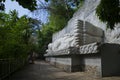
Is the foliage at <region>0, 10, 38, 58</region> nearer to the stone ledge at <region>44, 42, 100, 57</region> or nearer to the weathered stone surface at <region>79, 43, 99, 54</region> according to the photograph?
the stone ledge at <region>44, 42, 100, 57</region>

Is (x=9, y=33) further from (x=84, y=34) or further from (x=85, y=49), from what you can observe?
(x=84, y=34)

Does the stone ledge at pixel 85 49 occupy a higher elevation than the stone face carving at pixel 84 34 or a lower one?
lower

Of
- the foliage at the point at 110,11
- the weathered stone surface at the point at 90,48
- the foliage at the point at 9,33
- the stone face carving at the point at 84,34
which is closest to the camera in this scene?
the foliage at the point at 110,11

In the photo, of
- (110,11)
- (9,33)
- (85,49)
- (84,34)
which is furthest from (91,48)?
(110,11)

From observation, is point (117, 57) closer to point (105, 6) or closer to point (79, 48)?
point (79, 48)

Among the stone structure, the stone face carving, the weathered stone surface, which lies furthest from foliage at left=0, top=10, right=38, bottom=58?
the weathered stone surface

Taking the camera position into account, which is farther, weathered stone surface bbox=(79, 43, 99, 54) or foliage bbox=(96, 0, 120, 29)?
weathered stone surface bbox=(79, 43, 99, 54)

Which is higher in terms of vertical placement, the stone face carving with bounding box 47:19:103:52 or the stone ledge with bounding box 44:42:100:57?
the stone face carving with bounding box 47:19:103:52

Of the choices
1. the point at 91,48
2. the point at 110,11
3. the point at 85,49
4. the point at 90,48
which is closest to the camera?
the point at 110,11

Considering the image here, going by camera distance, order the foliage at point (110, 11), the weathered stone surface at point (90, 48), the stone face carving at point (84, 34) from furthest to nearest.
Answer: the stone face carving at point (84, 34), the weathered stone surface at point (90, 48), the foliage at point (110, 11)

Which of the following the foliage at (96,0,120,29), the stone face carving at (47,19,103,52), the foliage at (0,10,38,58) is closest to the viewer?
the foliage at (96,0,120,29)

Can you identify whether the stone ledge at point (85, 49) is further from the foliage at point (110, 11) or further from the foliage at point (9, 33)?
the foliage at point (110, 11)

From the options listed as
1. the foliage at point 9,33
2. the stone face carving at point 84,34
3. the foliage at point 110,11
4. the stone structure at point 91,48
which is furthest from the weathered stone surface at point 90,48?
the foliage at point 110,11

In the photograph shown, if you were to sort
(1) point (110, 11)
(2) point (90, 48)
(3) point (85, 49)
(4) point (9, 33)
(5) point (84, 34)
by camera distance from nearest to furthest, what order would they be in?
(1) point (110, 11) → (2) point (90, 48) → (4) point (9, 33) → (3) point (85, 49) → (5) point (84, 34)
